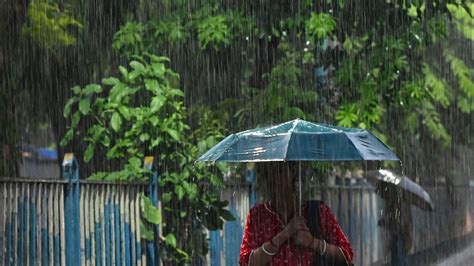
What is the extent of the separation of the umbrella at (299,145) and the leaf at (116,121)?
3.23 m

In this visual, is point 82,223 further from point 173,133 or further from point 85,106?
point 173,133

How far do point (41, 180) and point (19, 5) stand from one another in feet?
23.0

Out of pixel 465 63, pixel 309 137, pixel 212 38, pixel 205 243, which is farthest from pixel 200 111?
pixel 465 63

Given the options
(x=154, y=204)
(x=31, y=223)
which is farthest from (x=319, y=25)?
(x=31, y=223)

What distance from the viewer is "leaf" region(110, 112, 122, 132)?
9602 millimetres

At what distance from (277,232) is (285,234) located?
5.0 inches

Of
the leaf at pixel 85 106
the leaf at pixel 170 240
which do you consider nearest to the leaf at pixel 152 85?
the leaf at pixel 85 106

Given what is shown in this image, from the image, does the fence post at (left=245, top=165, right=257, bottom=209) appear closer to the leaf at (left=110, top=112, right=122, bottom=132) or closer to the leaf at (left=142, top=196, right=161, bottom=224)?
the leaf at (left=142, top=196, right=161, bottom=224)

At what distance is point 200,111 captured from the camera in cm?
1293

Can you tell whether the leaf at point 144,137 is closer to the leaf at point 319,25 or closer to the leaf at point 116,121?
the leaf at point 116,121

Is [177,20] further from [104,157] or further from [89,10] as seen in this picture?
[104,157]

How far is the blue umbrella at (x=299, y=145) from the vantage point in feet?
19.8

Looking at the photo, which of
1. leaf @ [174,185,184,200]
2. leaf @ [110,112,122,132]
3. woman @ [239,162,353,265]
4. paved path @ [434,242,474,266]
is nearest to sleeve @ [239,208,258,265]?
woman @ [239,162,353,265]

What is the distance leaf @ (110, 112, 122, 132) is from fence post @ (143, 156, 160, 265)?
0.46 m
